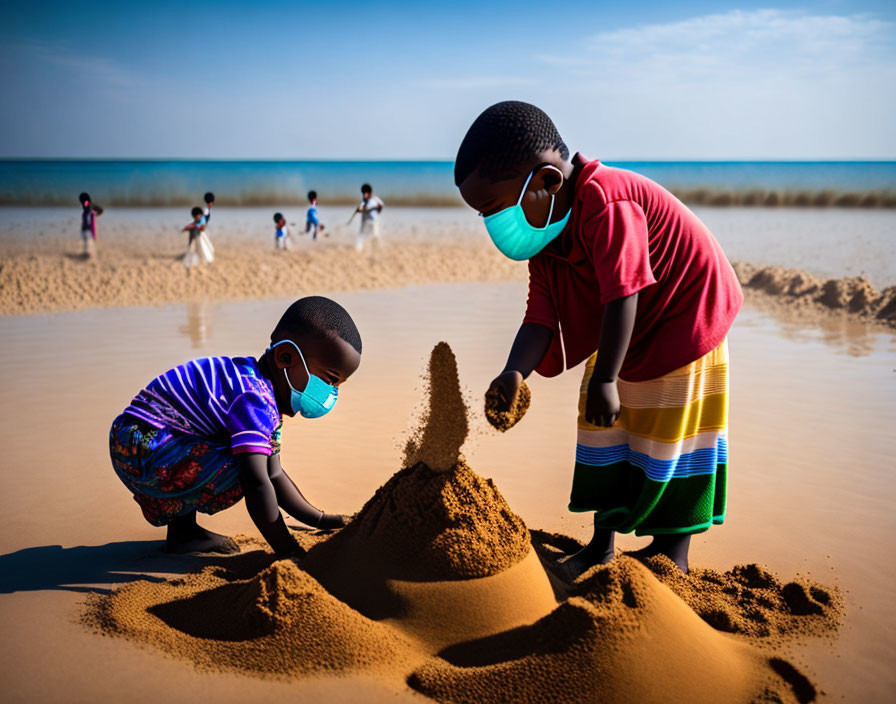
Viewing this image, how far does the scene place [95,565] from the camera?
278 cm

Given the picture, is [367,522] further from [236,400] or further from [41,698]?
[41,698]

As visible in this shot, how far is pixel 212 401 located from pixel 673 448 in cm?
152

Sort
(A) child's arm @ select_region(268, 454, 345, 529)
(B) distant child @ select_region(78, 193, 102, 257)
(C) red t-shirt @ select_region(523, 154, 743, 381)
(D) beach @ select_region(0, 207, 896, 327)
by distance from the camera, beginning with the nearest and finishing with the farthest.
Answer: (C) red t-shirt @ select_region(523, 154, 743, 381) → (A) child's arm @ select_region(268, 454, 345, 529) → (D) beach @ select_region(0, 207, 896, 327) → (B) distant child @ select_region(78, 193, 102, 257)

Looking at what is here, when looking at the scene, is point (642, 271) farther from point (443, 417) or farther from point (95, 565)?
point (95, 565)

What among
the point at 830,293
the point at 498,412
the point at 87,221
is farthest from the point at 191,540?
the point at 87,221

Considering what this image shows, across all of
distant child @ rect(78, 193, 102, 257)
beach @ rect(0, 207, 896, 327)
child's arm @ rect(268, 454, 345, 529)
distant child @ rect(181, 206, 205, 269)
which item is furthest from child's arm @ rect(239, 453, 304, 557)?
distant child @ rect(78, 193, 102, 257)

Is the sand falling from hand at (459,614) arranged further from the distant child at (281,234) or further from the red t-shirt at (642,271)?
the distant child at (281,234)

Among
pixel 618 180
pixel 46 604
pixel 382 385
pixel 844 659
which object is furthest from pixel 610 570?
pixel 382 385

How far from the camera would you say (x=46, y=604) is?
96.8 inches

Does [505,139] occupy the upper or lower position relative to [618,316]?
upper

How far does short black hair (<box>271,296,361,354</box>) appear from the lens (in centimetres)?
256

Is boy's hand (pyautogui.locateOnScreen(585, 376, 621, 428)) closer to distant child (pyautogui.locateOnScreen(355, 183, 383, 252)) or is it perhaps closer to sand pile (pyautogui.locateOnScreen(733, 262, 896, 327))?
sand pile (pyautogui.locateOnScreen(733, 262, 896, 327))

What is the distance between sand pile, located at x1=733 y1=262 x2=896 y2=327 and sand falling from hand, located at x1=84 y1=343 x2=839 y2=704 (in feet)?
19.2

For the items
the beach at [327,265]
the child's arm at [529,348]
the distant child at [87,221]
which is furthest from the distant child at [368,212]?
the child's arm at [529,348]
